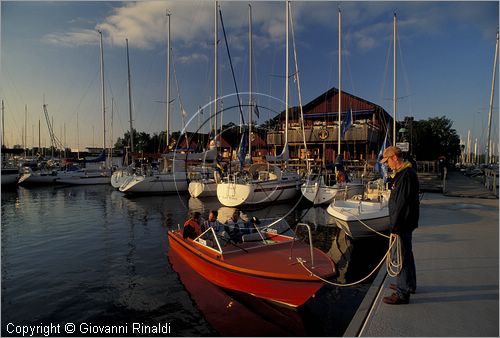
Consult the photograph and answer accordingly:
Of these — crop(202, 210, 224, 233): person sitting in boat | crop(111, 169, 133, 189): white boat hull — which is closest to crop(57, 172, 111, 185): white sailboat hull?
crop(111, 169, 133, 189): white boat hull

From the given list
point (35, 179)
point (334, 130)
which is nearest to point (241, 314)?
point (334, 130)

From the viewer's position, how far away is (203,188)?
27.9 meters

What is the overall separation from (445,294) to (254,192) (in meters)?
17.1

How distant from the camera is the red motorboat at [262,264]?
6.45 m

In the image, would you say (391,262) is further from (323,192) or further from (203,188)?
(203,188)

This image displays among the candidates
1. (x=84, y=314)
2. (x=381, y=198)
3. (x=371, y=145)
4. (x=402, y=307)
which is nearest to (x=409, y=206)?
(x=402, y=307)

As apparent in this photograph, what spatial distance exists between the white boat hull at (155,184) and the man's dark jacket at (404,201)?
26603 mm

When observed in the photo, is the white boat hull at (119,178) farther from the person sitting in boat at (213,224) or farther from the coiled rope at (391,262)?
the coiled rope at (391,262)

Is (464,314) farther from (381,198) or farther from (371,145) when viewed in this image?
(371,145)

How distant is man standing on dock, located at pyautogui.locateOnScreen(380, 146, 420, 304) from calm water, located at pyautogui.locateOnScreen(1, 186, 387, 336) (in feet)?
5.77

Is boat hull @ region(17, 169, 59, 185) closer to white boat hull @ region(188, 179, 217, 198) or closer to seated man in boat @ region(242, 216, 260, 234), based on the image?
white boat hull @ region(188, 179, 217, 198)

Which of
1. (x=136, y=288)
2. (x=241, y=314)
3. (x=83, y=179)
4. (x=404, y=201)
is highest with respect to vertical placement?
(x=404, y=201)

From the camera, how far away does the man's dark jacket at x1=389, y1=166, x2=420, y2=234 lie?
4859mm

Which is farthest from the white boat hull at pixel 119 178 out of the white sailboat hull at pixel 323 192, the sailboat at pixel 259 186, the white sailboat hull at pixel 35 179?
the white sailboat hull at pixel 323 192
